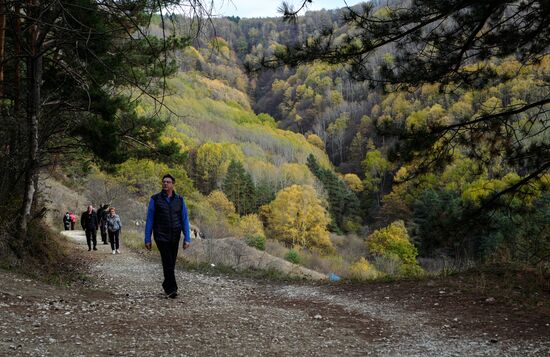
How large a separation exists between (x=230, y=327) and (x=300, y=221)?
59303 millimetres

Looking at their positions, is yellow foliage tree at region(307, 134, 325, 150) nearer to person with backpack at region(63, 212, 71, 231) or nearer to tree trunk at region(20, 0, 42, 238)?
person with backpack at region(63, 212, 71, 231)

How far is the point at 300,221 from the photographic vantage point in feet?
210

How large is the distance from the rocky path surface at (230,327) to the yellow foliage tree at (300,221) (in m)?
55.4

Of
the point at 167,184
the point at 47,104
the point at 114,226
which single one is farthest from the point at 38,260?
the point at 114,226

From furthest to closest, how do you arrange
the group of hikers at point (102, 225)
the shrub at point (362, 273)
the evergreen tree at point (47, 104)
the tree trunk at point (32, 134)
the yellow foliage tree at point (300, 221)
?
the yellow foliage tree at point (300, 221)
the group of hikers at point (102, 225)
the shrub at point (362, 273)
the evergreen tree at point (47, 104)
the tree trunk at point (32, 134)

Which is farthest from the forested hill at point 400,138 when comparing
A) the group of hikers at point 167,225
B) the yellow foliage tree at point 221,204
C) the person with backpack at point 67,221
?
the yellow foliage tree at point 221,204

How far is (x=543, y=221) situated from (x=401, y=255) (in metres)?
43.5

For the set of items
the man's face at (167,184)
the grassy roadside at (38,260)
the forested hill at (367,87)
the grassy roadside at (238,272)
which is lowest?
the grassy roadside at (238,272)

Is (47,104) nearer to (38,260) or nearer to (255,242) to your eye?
(38,260)

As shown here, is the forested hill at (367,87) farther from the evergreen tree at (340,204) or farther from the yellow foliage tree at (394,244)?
the evergreen tree at (340,204)

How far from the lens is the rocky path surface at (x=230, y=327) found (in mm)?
4207

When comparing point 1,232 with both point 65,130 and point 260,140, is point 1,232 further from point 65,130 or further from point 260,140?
point 260,140

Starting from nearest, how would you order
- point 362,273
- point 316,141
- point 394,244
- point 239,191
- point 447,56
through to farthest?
1. point 447,56
2. point 362,273
3. point 394,244
4. point 239,191
5. point 316,141

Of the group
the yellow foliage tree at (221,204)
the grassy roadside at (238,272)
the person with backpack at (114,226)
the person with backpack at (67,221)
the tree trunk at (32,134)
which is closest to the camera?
the tree trunk at (32,134)
